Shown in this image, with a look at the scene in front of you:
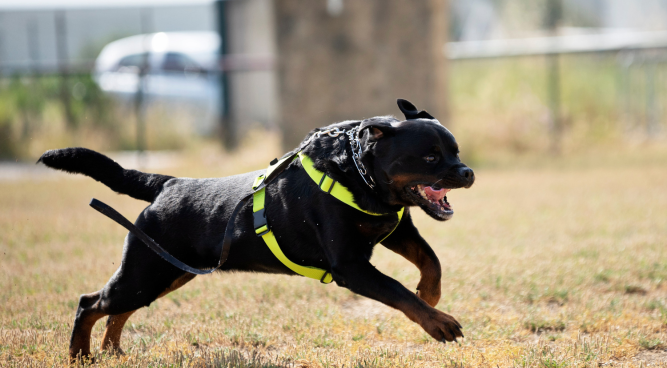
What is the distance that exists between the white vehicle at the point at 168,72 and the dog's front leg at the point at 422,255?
1127cm

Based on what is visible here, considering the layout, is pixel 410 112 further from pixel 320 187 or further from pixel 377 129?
pixel 320 187

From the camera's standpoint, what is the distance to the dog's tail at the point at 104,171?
390cm

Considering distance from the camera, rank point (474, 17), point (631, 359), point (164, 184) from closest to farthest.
Answer: 1. point (631, 359)
2. point (164, 184)
3. point (474, 17)

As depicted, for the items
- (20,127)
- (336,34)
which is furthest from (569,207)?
(20,127)

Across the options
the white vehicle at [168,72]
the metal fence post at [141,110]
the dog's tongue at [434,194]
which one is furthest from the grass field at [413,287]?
the white vehicle at [168,72]

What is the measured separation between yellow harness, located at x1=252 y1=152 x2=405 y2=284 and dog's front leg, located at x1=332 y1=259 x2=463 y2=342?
28 centimetres

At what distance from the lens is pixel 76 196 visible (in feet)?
34.7

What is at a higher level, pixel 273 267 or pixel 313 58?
pixel 313 58

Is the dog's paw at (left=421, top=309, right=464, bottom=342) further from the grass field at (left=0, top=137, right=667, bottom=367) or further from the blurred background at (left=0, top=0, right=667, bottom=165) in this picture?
the blurred background at (left=0, top=0, right=667, bottom=165)

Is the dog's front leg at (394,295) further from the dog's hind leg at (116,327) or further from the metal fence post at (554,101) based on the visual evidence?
the metal fence post at (554,101)

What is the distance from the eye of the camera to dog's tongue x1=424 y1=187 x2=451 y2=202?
3.41m

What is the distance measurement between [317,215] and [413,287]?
2.06 metres

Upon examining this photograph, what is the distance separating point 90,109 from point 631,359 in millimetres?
13678

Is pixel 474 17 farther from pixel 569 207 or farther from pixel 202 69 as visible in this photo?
pixel 569 207
